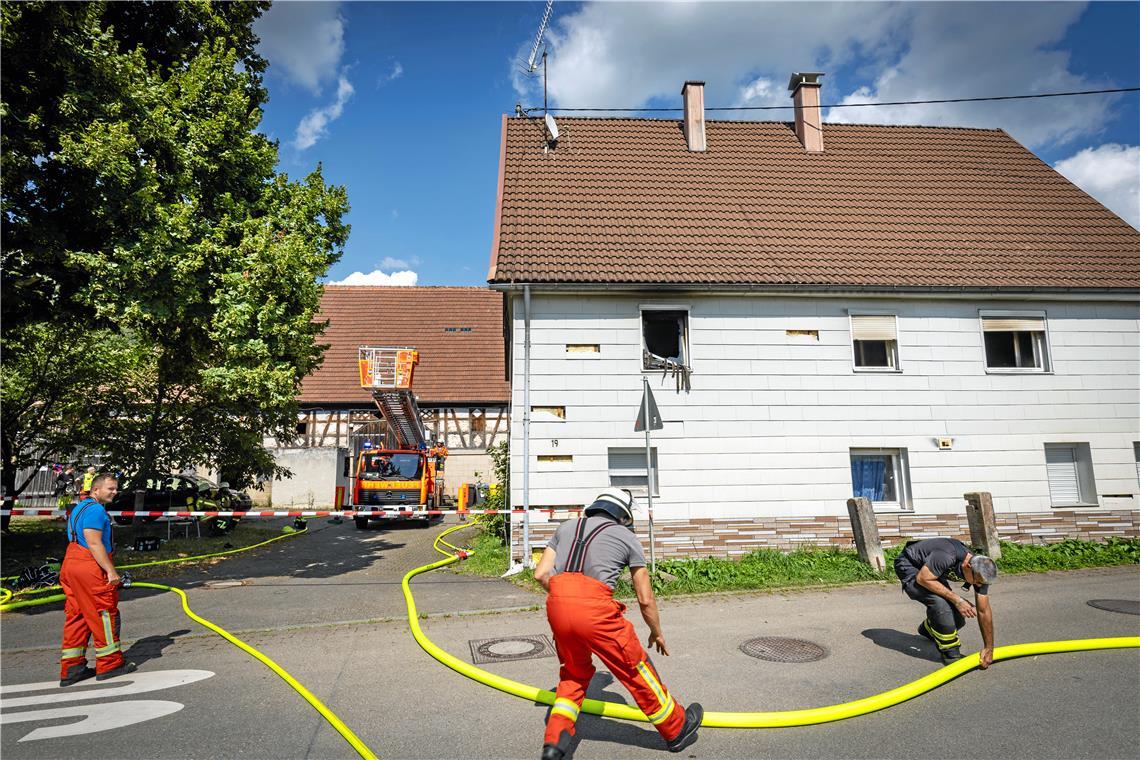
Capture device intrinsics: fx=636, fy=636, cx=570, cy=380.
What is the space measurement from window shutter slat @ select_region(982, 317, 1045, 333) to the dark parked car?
18.4 meters

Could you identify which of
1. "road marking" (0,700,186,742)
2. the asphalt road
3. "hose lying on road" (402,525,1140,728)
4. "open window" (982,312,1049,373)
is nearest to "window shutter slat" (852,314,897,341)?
"open window" (982,312,1049,373)

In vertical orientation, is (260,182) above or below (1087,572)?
above

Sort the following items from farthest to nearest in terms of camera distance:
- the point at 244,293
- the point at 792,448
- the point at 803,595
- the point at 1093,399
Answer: the point at 1093,399 → the point at 792,448 → the point at 244,293 → the point at 803,595

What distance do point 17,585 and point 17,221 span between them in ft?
18.3

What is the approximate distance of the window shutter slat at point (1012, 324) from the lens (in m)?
11.9

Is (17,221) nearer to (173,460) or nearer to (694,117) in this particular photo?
(173,460)

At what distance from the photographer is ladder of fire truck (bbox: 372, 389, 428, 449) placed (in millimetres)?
18141

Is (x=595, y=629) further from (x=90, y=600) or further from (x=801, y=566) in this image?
(x=801, y=566)

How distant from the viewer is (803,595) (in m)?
8.69

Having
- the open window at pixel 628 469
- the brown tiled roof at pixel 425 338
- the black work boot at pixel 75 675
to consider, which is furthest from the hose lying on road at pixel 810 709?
the brown tiled roof at pixel 425 338

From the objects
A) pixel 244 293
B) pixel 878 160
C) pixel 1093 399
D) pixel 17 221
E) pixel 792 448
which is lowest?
pixel 792 448

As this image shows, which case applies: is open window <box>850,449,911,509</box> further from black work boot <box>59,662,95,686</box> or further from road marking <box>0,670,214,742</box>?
black work boot <box>59,662,95,686</box>

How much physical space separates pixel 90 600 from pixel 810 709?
6.34m

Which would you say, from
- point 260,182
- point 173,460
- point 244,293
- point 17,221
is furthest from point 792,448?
point 173,460
